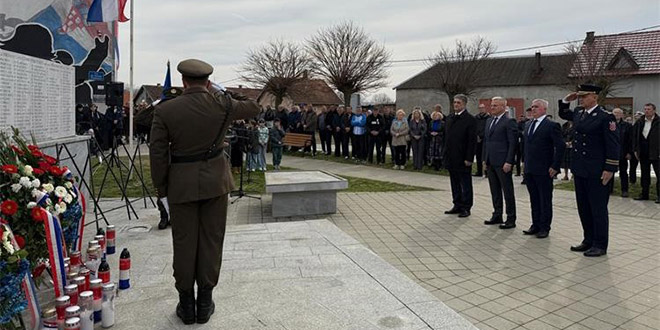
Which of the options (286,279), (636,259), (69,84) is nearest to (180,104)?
(286,279)

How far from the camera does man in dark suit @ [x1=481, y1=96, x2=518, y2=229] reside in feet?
23.3

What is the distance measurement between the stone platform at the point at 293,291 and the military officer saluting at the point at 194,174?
35 centimetres

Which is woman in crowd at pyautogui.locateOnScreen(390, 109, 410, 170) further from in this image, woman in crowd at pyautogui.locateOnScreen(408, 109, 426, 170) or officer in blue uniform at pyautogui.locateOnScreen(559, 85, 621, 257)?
officer in blue uniform at pyautogui.locateOnScreen(559, 85, 621, 257)

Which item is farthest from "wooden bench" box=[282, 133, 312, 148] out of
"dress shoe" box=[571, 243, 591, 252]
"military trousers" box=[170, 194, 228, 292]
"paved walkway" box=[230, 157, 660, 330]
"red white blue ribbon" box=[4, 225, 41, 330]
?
"red white blue ribbon" box=[4, 225, 41, 330]

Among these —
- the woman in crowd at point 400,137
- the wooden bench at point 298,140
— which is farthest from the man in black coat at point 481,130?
the wooden bench at point 298,140

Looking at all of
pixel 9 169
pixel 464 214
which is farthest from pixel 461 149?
pixel 9 169

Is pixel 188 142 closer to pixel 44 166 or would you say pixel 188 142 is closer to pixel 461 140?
pixel 44 166

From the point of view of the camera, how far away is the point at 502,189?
7527 millimetres

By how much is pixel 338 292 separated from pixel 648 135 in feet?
31.6

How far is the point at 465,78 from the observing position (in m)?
39.8

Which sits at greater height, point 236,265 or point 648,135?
point 648,135

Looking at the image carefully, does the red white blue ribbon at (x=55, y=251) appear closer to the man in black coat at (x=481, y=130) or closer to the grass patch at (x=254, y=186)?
the grass patch at (x=254, y=186)

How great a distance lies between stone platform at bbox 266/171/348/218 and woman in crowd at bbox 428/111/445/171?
6971 millimetres

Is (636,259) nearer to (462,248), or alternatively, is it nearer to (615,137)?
(615,137)
